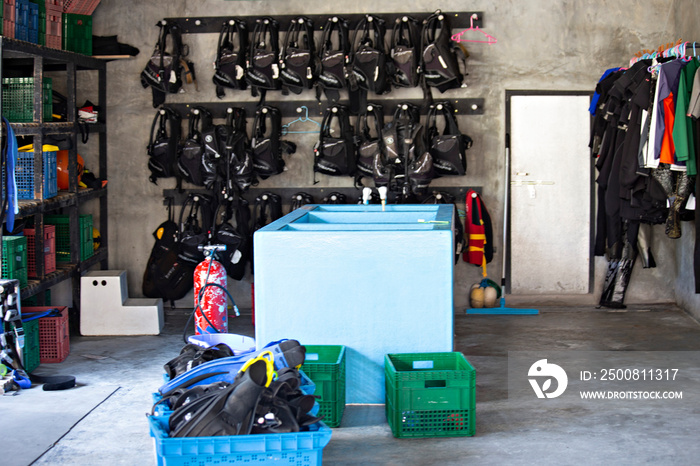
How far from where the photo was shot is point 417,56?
24.1 ft

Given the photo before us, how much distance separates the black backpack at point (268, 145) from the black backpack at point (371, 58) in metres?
0.86

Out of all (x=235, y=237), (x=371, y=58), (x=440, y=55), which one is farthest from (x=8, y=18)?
(x=440, y=55)

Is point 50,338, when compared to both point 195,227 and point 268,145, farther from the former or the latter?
point 268,145

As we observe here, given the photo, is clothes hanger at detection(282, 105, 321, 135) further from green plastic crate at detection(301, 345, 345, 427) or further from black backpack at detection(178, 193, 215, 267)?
green plastic crate at detection(301, 345, 345, 427)

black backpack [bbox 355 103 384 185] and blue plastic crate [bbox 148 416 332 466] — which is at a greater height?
black backpack [bbox 355 103 384 185]

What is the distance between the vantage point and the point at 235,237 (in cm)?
748

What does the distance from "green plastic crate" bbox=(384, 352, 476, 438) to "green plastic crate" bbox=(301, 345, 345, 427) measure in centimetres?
28

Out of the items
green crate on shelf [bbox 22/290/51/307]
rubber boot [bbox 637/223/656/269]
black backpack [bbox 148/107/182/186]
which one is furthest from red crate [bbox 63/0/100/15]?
rubber boot [bbox 637/223/656/269]

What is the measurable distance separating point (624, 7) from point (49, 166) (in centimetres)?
541

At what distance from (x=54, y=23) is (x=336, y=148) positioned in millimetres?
2637

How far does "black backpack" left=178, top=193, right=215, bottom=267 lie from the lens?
7.47 m

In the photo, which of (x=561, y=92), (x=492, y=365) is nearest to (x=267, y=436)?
(x=492, y=365)

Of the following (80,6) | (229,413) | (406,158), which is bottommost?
(229,413)

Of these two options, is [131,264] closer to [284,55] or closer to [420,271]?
[284,55]
